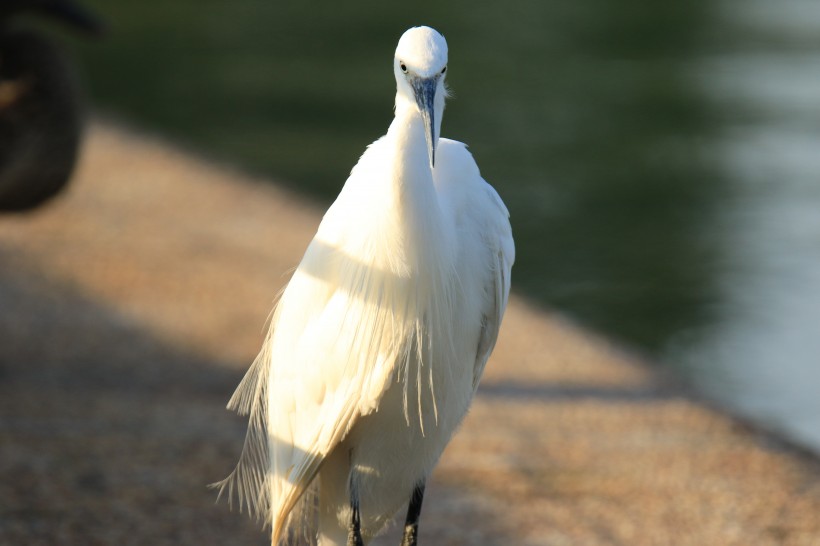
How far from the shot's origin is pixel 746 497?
15.3 ft

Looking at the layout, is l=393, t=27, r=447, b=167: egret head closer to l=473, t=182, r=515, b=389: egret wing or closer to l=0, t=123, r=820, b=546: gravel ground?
l=473, t=182, r=515, b=389: egret wing

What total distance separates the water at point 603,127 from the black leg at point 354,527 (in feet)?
9.89

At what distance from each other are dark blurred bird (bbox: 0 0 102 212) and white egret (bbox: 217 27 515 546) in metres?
2.45

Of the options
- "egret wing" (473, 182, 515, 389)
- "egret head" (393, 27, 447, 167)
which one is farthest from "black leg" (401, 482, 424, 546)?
"egret head" (393, 27, 447, 167)

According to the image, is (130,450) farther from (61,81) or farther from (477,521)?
(61,81)

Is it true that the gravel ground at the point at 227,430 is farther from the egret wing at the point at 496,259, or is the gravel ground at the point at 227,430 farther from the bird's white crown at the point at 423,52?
the bird's white crown at the point at 423,52

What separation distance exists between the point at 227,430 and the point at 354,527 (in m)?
1.92

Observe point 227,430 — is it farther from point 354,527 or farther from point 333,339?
point 333,339

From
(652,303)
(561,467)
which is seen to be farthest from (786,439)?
(652,303)

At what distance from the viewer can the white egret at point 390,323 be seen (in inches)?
114

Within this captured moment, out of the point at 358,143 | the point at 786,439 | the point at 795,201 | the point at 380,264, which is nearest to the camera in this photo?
the point at 380,264

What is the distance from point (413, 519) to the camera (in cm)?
332

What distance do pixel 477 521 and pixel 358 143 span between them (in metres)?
6.87

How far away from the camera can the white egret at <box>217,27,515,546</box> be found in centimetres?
288
